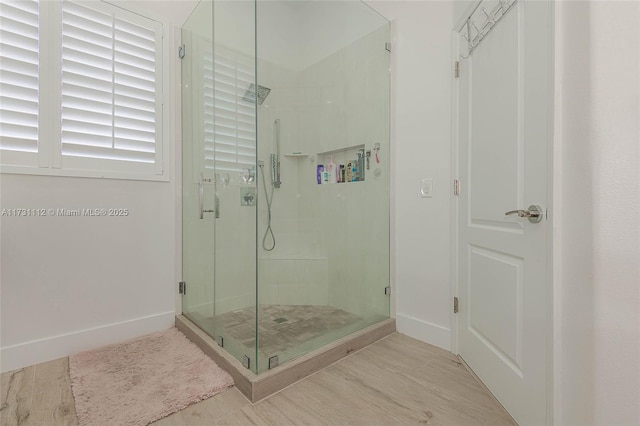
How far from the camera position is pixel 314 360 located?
1635mm

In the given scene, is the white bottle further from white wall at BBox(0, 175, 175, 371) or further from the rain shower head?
white wall at BBox(0, 175, 175, 371)

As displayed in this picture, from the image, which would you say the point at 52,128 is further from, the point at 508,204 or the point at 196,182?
the point at 508,204

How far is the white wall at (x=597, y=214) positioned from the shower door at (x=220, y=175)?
137cm

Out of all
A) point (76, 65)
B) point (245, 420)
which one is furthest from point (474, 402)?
point (76, 65)

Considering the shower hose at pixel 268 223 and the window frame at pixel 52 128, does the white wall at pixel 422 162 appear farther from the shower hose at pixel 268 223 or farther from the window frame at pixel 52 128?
the window frame at pixel 52 128

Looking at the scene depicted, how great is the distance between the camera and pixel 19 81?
67.1 inches

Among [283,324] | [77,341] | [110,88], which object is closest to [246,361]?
[283,324]

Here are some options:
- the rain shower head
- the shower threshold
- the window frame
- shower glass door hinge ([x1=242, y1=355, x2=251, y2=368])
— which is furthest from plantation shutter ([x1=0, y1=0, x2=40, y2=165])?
shower glass door hinge ([x1=242, y1=355, x2=251, y2=368])

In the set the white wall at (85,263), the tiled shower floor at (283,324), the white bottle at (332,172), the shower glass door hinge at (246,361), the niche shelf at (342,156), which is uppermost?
the niche shelf at (342,156)

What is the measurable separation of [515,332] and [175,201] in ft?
7.94

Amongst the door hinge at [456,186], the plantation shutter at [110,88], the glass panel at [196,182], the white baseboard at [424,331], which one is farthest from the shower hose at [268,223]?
the door hinge at [456,186]

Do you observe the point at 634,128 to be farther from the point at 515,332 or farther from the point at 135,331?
the point at 135,331

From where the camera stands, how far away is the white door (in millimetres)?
1138

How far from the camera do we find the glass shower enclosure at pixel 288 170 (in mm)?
1809
